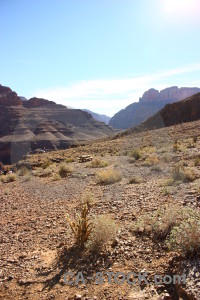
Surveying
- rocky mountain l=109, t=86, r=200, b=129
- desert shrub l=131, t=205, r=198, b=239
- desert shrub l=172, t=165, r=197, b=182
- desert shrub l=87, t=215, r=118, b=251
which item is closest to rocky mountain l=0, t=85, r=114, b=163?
desert shrub l=172, t=165, r=197, b=182

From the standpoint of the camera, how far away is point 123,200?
7.61 metres

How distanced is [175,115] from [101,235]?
156 feet

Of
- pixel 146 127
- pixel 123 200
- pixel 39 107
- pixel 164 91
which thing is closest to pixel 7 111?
pixel 39 107

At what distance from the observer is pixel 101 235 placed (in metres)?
4.66

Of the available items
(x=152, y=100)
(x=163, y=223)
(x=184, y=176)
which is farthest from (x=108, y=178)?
(x=152, y=100)

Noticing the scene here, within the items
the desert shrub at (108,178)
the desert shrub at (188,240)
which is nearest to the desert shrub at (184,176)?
the desert shrub at (108,178)

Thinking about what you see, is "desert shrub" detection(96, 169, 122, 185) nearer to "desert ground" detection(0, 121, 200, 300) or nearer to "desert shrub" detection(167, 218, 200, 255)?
"desert ground" detection(0, 121, 200, 300)

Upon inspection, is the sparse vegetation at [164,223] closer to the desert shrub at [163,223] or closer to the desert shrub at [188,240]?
the desert shrub at [163,223]

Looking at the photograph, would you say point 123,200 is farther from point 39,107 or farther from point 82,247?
point 39,107

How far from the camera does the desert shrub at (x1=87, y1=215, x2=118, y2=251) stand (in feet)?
15.0

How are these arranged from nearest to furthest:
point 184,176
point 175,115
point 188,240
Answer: point 188,240 < point 184,176 < point 175,115

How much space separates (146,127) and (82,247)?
144 feet

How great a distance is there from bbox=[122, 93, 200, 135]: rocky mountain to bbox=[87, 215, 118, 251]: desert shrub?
137 feet

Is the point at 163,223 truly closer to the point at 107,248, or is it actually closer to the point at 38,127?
the point at 107,248
